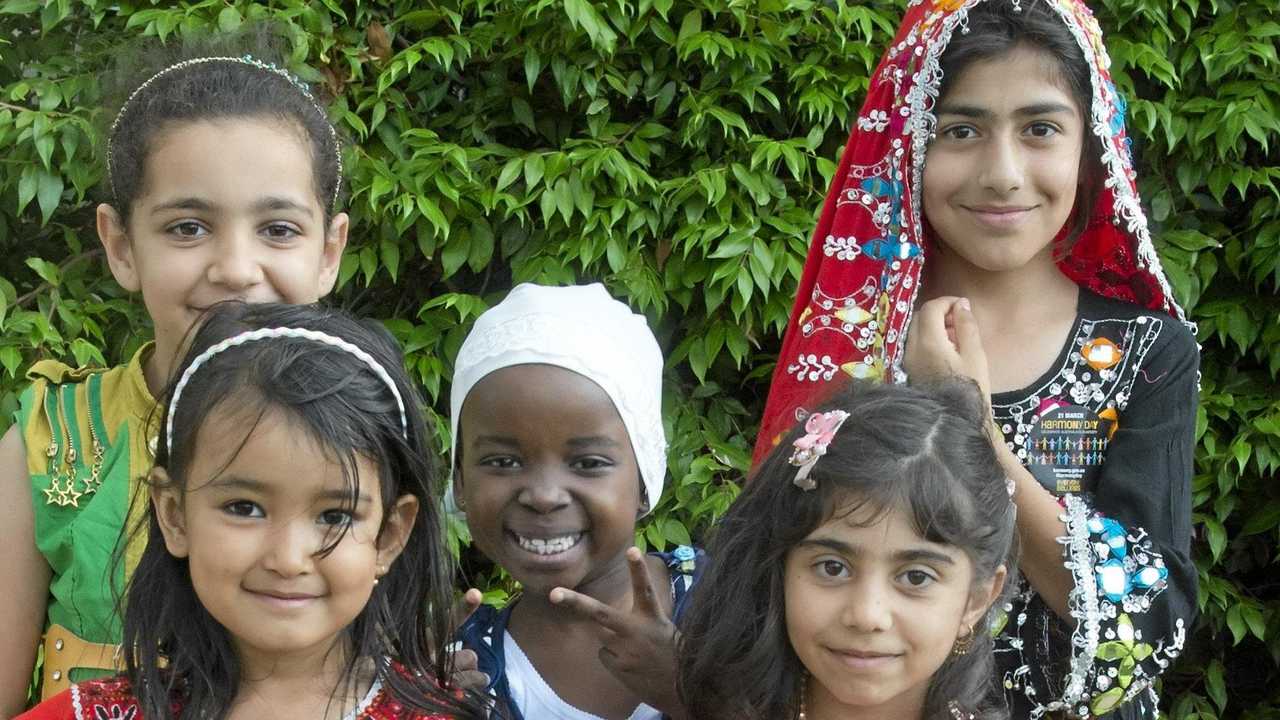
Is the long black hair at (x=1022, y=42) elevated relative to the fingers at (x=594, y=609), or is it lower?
elevated

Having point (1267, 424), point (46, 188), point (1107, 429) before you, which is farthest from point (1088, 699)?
point (46, 188)

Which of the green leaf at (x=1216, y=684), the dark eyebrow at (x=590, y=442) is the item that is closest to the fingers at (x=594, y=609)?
the dark eyebrow at (x=590, y=442)

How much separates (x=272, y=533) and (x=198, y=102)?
81 centimetres

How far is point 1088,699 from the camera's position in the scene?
2.13 m

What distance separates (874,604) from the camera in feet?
6.17

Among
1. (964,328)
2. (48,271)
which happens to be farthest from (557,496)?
(48,271)

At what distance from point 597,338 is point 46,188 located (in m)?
1.81

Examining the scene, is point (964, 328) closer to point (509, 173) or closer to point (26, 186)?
point (509, 173)

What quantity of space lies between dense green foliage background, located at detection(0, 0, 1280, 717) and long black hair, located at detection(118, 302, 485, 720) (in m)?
1.34

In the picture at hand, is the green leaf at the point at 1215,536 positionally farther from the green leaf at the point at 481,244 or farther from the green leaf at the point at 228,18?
the green leaf at the point at 228,18

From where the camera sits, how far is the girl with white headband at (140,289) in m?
2.18

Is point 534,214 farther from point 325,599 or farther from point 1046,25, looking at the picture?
point 325,599

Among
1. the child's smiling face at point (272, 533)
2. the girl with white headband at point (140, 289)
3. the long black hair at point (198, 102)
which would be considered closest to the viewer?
the child's smiling face at point (272, 533)

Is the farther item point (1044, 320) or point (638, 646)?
point (1044, 320)
